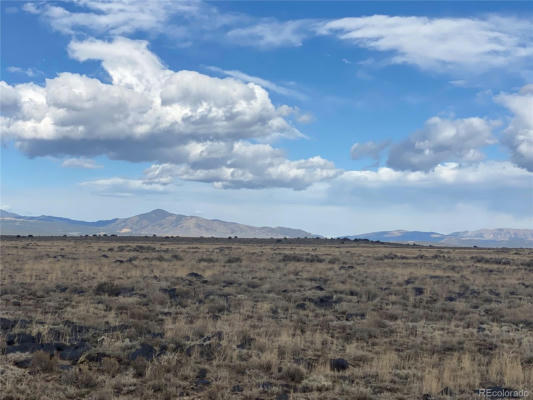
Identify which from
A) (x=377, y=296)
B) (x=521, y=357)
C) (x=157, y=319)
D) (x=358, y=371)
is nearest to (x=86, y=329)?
(x=157, y=319)

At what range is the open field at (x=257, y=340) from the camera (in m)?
9.74

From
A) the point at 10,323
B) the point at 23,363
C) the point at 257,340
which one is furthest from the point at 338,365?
the point at 10,323

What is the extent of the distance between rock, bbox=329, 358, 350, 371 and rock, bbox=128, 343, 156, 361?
4.16 m

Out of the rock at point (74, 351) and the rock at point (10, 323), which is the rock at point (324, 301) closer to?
the rock at point (74, 351)

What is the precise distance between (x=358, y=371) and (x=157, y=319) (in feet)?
25.8

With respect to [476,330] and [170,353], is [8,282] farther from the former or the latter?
[476,330]

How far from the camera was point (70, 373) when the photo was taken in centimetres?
985

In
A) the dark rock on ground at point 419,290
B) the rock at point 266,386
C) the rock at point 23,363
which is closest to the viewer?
the rock at point 266,386

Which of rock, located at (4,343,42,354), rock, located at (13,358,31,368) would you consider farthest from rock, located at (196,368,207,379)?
rock, located at (4,343,42,354)

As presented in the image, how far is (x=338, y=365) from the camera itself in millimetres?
11234

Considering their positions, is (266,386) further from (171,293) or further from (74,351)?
(171,293)

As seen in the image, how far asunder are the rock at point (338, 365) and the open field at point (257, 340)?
39 mm

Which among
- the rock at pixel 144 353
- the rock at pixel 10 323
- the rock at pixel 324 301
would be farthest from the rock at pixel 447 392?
the rock at pixel 10 323

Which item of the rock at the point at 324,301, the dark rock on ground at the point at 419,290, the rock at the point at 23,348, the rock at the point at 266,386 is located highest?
the dark rock on ground at the point at 419,290
